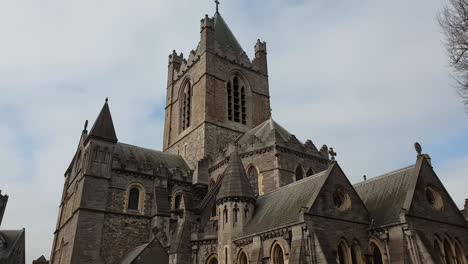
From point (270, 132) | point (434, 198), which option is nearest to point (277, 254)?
point (434, 198)

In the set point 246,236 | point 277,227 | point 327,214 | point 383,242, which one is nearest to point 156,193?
point 246,236

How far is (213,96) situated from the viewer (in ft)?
129

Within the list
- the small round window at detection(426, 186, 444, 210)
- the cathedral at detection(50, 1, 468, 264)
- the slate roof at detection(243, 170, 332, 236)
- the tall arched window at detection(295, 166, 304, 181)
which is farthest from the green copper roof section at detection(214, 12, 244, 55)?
the small round window at detection(426, 186, 444, 210)

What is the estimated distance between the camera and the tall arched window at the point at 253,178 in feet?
92.8

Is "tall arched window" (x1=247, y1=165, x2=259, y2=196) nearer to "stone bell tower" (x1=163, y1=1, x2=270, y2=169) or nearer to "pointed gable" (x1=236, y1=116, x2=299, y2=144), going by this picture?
"pointed gable" (x1=236, y1=116, x2=299, y2=144)

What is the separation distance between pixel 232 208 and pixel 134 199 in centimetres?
1004

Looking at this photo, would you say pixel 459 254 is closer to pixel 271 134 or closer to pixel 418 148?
pixel 418 148

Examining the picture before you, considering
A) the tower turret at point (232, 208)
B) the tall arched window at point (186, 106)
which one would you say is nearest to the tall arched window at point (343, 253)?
the tower turret at point (232, 208)

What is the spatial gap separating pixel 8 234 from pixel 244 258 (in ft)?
152

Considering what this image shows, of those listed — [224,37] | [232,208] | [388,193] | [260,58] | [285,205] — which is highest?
[224,37]

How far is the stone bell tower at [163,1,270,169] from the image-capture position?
37.8m

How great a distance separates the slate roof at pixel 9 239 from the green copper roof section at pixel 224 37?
127 feet

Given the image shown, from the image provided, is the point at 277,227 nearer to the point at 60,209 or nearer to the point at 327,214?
the point at 327,214

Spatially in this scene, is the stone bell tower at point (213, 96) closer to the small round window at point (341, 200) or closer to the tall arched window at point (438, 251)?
the small round window at point (341, 200)
